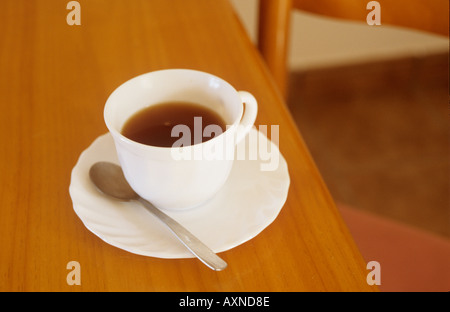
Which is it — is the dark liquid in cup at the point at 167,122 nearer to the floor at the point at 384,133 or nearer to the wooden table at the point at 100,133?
the wooden table at the point at 100,133

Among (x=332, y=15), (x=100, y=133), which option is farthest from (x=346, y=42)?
(x=100, y=133)

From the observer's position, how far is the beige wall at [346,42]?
1.82 m

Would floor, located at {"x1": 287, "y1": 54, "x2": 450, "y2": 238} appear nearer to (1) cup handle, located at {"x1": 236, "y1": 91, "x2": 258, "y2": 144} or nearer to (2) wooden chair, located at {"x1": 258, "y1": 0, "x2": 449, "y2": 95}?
(2) wooden chair, located at {"x1": 258, "y1": 0, "x2": 449, "y2": 95}

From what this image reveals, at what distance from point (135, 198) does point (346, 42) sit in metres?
1.54

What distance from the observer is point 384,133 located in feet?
5.93

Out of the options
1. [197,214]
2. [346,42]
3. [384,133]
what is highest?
[197,214]

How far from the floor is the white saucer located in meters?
1.07

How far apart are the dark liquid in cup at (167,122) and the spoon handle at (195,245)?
0.30 feet

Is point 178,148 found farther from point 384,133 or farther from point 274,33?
point 384,133

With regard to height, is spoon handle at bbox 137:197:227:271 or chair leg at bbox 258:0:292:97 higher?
chair leg at bbox 258:0:292:97

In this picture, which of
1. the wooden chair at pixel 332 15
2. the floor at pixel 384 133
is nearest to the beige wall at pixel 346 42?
the floor at pixel 384 133

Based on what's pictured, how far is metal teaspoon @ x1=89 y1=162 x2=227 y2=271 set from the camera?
48 centimetres

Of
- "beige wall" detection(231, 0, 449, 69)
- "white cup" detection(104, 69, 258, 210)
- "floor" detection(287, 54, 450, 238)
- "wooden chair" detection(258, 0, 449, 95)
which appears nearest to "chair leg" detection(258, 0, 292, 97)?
"wooden chair" detection(258, 0, 449, 95)
